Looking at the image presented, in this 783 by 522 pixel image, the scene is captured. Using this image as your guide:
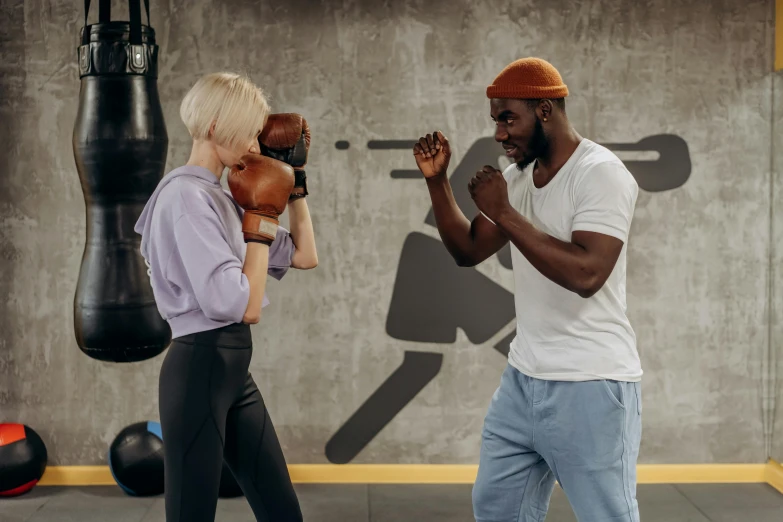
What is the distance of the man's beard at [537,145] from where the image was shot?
1.98 meters

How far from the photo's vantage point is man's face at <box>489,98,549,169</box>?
6.48 feet

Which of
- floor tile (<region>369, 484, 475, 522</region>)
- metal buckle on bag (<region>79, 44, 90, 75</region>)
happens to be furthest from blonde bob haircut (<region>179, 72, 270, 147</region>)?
floor tile (<region>369, 484, 475, 522</region>)

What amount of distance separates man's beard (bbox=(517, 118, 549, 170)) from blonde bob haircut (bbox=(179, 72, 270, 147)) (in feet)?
2.20

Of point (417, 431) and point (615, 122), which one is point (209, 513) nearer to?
point (417, 431)

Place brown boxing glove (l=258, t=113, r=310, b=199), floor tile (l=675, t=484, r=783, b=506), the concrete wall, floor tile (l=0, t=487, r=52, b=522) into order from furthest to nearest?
the concrete wall → floor tile (l=675, t=484, r=783, b=506) → floor tile (l=0, t=487, r=52, b=522) → brown boxing glove (l=258, t=113, r=310, b=199)

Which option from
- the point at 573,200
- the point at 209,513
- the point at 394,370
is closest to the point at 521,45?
the point at 394,370

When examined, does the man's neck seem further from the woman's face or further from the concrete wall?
the concrete wall

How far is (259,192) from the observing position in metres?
1.96

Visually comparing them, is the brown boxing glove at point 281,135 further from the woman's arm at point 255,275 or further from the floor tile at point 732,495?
the floor tile at point 732,495

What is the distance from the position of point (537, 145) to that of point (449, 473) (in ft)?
7.90

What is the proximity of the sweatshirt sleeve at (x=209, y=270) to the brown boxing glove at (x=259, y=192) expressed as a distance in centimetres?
11

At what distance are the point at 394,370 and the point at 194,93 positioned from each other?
2.27 metres

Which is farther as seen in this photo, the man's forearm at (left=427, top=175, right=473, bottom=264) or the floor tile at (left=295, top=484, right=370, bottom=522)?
the floor tile at (left=295, top=484, right=370, bottom=522)

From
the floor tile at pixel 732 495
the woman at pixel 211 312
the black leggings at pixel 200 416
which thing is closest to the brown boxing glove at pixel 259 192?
the woman at pixel 211 312
